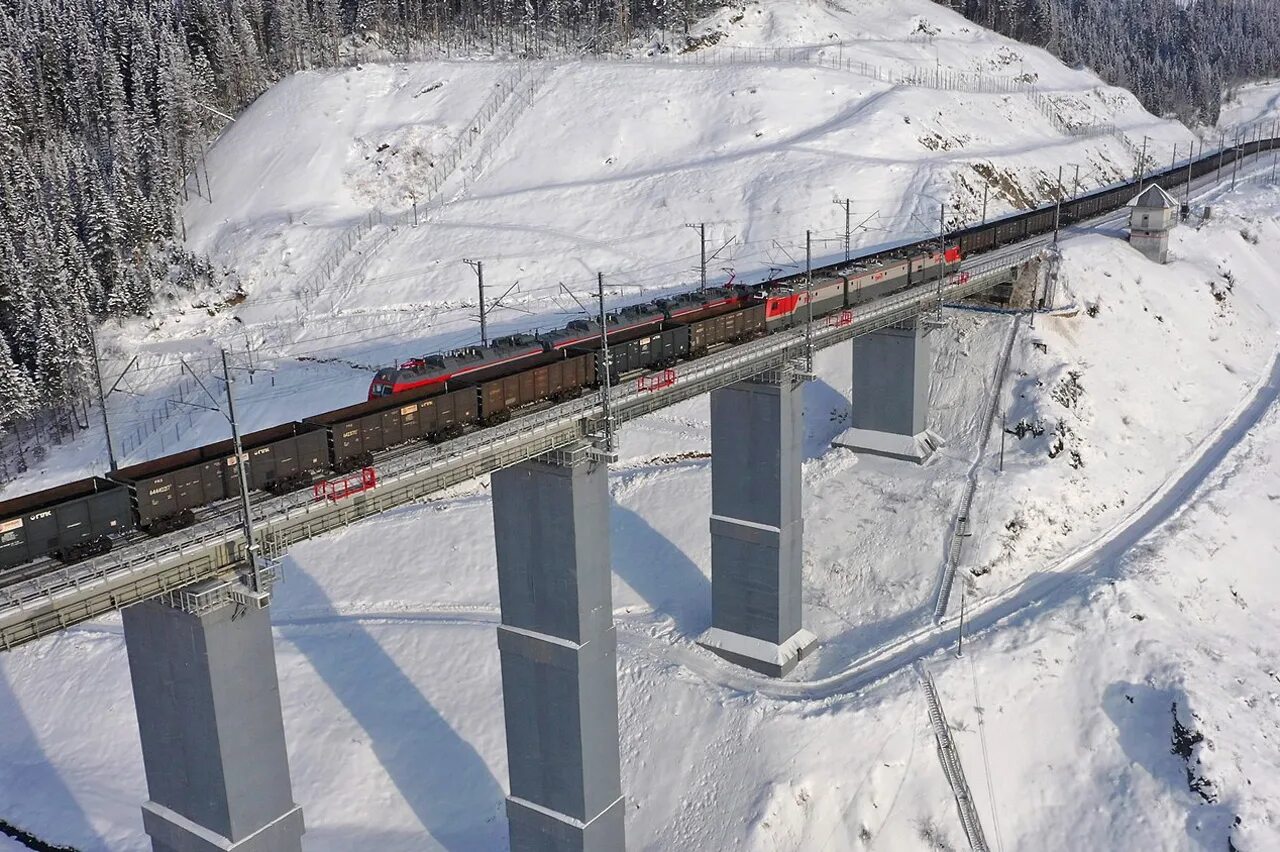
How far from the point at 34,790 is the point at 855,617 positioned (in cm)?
3581

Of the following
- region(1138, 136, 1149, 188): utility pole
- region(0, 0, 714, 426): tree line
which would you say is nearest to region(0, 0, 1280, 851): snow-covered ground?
region(0, 0, 714, 426): tree line

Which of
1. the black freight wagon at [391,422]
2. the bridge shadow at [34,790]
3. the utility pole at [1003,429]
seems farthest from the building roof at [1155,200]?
the bridge shadow at [34,790]

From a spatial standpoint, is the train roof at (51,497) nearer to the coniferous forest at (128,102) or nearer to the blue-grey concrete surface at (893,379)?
the blue-grey concrete surface at (893,379)

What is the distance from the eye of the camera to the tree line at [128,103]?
74.8m

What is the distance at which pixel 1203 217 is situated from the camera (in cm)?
8731

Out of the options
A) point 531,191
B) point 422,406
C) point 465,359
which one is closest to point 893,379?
point 465,359

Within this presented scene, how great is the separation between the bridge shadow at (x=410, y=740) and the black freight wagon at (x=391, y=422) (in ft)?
51.2

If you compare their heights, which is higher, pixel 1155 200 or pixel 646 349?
pixel 1155 200

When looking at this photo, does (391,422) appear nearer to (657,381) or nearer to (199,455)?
(199,455)

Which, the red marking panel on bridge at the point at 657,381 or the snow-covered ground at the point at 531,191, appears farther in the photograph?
the snow-covered ground at the point at 531,191

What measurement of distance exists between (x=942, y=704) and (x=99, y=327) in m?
72.5

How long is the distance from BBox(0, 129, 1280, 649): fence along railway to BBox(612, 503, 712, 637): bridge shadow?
43.3 feet

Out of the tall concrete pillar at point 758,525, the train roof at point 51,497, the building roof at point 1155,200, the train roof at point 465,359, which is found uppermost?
the building roof at point 1155,200

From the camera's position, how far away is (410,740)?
42.5m
